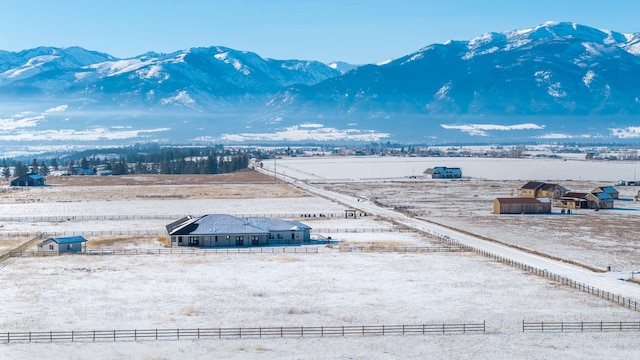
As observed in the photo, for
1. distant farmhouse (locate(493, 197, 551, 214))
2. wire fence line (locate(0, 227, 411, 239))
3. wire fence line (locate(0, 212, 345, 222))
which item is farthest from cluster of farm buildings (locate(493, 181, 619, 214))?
wire fence line (locate(0, 227, 411, 239))

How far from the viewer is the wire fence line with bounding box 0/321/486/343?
108 feet

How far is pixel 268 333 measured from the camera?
33.7 meters

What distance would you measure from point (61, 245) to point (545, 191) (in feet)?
186

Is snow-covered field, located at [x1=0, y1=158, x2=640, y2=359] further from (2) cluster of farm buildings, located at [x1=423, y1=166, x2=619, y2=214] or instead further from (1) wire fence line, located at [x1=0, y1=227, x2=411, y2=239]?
(2) cluster of farm buildings, located at [x1=423, y1=166, x2=619, y2=214]

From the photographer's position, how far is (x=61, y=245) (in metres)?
53.6

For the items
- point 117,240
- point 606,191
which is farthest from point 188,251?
point 606,191

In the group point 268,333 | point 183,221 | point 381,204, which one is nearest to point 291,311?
point 268,333

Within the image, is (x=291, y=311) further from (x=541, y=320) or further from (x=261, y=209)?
(x=261, y=209)

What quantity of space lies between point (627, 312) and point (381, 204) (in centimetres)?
5197

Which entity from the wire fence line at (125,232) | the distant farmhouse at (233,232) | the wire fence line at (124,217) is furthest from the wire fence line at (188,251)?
the wire fence line at (124,217)

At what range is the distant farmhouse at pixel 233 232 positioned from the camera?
5719cm

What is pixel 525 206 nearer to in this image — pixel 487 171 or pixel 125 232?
pixel 125 232

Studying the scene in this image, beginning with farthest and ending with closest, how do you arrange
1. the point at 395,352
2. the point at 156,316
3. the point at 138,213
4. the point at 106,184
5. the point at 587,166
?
1. the point at 587,166
2. the point at 106,184
3. the point at 138,213
4. the point at 156,316
5. the point at 395,352

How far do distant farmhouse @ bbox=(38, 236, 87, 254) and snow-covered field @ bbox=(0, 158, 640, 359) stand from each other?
1.67 metres
